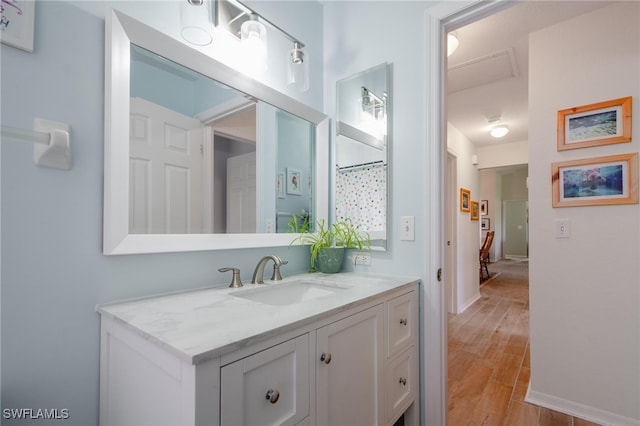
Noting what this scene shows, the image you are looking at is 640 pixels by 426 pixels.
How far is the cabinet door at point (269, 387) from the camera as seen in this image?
2.15 ft

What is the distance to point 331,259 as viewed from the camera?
1.62 metres

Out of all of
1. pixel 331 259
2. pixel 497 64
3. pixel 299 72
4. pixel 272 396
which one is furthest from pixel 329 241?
pixel 497 64

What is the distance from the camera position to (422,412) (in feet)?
4.66

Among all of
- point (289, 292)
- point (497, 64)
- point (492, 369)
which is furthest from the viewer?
point (497, 64)

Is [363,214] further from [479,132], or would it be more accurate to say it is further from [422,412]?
[479,132]

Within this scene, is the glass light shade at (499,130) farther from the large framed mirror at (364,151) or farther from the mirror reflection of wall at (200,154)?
the mirror reflection of wall at (200,154)

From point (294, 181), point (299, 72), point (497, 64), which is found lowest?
point (294, 181)

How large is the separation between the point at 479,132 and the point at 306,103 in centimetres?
361

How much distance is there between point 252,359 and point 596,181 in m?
2.19

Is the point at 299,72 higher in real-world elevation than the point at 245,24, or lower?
lower

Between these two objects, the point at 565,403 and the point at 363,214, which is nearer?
the point at 363,214

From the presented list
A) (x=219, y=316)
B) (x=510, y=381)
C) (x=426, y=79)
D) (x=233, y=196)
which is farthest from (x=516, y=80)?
(x=219, y=316)

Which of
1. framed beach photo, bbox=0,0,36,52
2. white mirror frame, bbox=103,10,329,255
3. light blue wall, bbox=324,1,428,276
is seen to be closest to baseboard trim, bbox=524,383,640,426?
light blue wall, bbox=324,1,428,276
